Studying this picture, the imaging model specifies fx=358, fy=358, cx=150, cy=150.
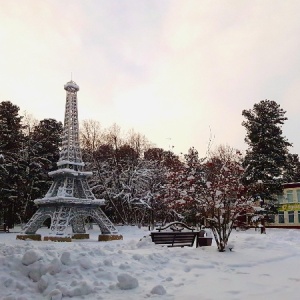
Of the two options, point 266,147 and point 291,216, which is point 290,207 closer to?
point 291,216

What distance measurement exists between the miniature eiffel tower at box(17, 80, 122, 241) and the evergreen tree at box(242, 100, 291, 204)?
1755 centimetres

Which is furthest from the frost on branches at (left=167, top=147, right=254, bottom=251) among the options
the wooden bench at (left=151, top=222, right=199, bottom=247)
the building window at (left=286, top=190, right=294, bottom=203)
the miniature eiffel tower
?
the building window at (left=286, top=190, right=294, bottom=203)

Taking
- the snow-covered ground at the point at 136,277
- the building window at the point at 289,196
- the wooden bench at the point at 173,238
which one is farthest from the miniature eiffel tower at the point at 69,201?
the building window at the point at 289,196

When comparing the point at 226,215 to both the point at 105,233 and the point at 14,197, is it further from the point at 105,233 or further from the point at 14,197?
the point at 14,197

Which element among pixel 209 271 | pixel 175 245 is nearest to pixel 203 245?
pixel 175 245

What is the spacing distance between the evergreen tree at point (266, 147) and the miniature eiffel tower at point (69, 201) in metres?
17.6

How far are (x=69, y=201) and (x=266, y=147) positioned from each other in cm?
2337

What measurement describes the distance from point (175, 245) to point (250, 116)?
28353 millimetres

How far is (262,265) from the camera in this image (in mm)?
11445

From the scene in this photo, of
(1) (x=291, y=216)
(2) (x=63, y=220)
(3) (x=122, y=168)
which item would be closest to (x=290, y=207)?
(1) (x=291, y=216)

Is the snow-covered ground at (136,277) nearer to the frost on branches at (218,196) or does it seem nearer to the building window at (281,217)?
the frost on branches at (218,196)

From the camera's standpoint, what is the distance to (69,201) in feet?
87.9

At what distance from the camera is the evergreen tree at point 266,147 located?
38844 millimetres

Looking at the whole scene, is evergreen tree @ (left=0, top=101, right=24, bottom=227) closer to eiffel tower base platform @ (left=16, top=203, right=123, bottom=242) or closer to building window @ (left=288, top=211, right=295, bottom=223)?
eiffel tower base platform @ (left=16, top=203, right=123, bottom=242)
